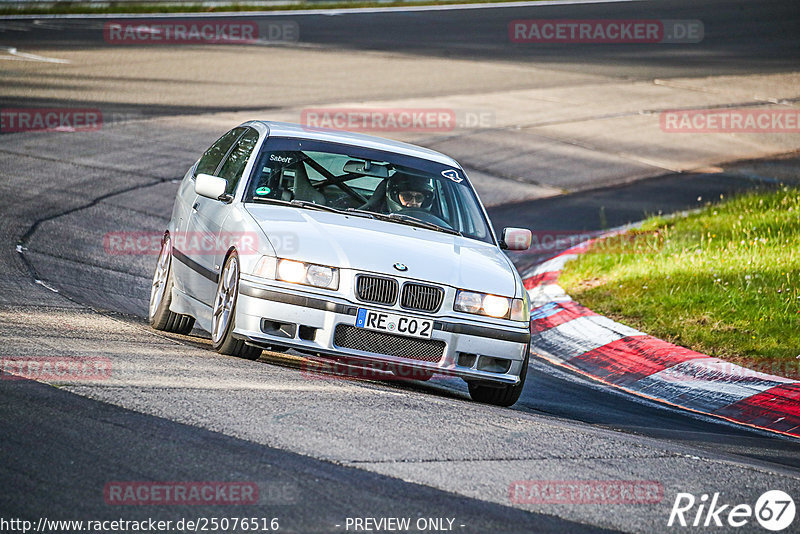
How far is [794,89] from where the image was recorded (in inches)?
1037

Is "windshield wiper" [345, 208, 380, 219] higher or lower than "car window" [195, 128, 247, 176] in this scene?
lower

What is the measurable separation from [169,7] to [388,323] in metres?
30.2

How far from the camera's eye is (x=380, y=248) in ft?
24.5

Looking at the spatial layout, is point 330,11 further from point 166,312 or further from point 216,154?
point 166,312

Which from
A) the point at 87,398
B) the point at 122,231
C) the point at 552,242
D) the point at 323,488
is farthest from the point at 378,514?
the point at 552,242

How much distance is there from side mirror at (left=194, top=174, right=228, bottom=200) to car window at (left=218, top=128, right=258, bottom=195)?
0.28 meters

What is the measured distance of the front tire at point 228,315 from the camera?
7449mm

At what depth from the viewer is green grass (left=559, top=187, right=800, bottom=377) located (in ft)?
32.9
